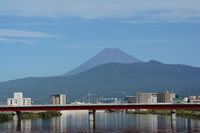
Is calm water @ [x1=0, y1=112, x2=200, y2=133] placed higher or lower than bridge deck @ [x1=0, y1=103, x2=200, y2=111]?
lower

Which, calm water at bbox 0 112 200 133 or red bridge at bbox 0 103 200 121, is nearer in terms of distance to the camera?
calm water at bbox 0 112 200 133

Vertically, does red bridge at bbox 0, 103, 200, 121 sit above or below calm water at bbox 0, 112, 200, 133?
above

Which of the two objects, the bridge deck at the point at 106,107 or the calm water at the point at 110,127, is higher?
the bridge deck at the point at 106,107

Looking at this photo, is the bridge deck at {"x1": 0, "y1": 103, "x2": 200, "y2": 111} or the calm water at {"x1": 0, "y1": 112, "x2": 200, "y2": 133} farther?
the bridge deck at {"x1": 0, "y1": 103, "x2": 200, "y2": 111}

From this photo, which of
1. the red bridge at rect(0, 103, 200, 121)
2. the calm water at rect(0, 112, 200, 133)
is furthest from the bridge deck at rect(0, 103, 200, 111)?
the calm water at rect(0, 112, 200, 133)

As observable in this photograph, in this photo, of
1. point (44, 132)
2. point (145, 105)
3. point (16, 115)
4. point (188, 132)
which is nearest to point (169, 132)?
point (188, 132)

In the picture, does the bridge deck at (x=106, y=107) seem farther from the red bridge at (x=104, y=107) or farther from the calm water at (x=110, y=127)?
the calm water at (x=110, y=127)

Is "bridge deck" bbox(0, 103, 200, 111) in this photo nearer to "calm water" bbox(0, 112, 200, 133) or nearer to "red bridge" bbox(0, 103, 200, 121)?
"red bridge" bbox(0, 103, 200, 121)

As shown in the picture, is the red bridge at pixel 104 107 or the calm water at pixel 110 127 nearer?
the calm water at pixel 110 127

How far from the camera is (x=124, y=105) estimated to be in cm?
14650

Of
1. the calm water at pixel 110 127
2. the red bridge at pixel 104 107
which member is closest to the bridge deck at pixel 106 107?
the red bridge at pixel 104 107

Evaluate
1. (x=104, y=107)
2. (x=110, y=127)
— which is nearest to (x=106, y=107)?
(x=104, y=107)

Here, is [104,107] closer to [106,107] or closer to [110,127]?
[106,107]

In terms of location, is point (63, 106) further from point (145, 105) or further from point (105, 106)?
point (145, 105)
